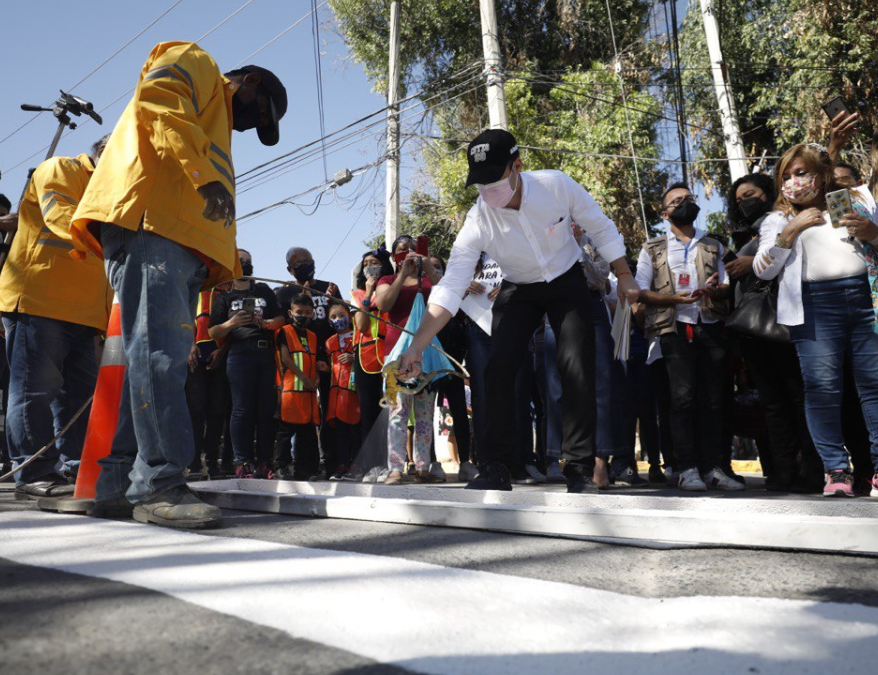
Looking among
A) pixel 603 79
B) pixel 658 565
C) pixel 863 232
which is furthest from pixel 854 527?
pixel 603 79

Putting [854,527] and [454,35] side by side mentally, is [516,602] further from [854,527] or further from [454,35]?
[454,35]

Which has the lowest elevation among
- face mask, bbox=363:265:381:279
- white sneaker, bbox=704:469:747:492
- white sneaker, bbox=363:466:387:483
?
white sneaker, bbox=704:469:747:492

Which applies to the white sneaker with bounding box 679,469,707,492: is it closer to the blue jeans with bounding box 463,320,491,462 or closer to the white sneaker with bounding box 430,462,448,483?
the blue jeans with bounding box 463,320,491,462

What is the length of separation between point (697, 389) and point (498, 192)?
2222 millimetres

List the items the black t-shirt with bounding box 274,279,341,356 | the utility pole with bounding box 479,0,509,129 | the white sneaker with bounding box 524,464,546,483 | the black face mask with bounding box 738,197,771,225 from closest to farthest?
the black face mask with bounding box 738,197,771,225, the white sneaker with bounding box 524,464,546,483, the black t-shirt with bounding box 274,279,341,356, the utility pole with bounding box 479,0,509,129

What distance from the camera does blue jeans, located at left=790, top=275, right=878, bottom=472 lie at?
4430 millimetres

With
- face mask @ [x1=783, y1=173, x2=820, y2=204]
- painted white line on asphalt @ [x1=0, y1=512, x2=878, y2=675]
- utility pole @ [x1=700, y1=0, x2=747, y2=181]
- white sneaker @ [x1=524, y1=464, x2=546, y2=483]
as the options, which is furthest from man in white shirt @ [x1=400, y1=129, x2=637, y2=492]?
utility pole @ [x1=700, y1=0, x2=747, y2=181]

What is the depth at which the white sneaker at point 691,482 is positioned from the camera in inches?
208

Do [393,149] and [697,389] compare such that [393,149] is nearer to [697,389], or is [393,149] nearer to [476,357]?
[476,357]

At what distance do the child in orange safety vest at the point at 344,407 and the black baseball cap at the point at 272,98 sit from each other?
3.92 meters

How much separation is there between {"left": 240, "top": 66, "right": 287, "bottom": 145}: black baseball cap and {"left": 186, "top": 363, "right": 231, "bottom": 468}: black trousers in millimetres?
4210

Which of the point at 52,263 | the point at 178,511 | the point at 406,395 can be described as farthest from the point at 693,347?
the point at 52,263

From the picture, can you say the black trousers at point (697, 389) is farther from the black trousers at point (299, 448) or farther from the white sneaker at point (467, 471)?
the black trousers at point (299, 448)

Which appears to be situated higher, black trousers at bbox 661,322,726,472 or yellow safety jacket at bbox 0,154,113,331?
yellow safety jacket at bbox 0,154,113,331
